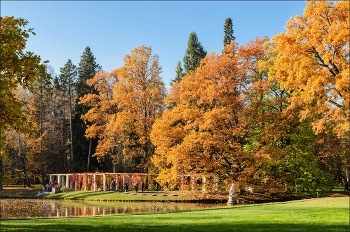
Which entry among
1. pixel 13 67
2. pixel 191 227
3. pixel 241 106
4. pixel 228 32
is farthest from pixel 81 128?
pixel 13 67

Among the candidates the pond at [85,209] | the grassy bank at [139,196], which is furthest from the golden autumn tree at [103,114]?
the pond at [85,209]

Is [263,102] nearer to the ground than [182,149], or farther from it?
farther from it

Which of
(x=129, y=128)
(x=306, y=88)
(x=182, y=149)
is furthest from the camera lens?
(x=129, y=128)

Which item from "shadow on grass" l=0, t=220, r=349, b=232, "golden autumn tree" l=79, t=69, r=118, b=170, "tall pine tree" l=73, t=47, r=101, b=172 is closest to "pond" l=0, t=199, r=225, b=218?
"shadow on grass" l=0, t=220, r=349, b=232

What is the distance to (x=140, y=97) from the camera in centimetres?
4097

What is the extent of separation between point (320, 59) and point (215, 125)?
29.7 ft

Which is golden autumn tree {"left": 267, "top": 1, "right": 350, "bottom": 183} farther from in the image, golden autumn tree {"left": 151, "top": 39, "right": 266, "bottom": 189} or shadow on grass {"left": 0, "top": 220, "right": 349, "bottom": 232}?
shadow on grass {"left": 0, "top": 220, "right": 349, "bottom": 232}

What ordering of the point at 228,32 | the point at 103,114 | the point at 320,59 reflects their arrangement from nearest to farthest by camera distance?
the point at 320,59 → the point at 103,114 → the point at 228,32

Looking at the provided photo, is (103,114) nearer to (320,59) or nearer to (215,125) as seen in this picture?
(215,125)

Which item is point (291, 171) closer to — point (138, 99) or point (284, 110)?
point (284, 110)

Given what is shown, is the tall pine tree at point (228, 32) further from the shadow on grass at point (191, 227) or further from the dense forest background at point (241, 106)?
the shadow on grass at point (191, 227)

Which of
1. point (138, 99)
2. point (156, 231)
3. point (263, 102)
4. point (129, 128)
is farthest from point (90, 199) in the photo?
point (156, 231)

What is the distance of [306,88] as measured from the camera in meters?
21.7

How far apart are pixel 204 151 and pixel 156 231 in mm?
17212
